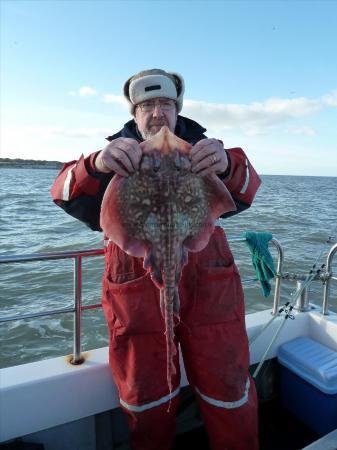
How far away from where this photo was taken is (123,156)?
6.27ft

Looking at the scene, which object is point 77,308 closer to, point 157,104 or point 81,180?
point 81,180

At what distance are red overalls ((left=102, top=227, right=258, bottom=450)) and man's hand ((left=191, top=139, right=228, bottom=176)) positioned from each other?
0.71 m

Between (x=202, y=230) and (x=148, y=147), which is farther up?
(x=148, y=147)

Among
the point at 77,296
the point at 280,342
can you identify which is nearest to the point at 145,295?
the point at 77,296

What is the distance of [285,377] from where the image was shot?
149 inches

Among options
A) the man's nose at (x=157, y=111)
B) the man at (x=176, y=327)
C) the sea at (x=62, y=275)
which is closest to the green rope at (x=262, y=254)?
the sea at (x=62, y=275)

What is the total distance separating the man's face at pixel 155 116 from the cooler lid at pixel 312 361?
244cm

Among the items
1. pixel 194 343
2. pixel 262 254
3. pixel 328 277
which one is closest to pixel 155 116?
pixel 194 343

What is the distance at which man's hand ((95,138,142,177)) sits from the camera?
191 cm

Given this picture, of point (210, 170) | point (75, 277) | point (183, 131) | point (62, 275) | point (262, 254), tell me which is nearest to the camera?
point (210, 170)

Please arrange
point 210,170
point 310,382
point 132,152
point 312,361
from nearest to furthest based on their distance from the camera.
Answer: point 132,152 → point 210,170 → point 310,382 → point 312,361

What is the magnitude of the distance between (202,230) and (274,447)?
2455 mm

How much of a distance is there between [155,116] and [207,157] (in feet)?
2.83

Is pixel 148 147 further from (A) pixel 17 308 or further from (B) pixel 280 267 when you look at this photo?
(A) pixel 17 308
